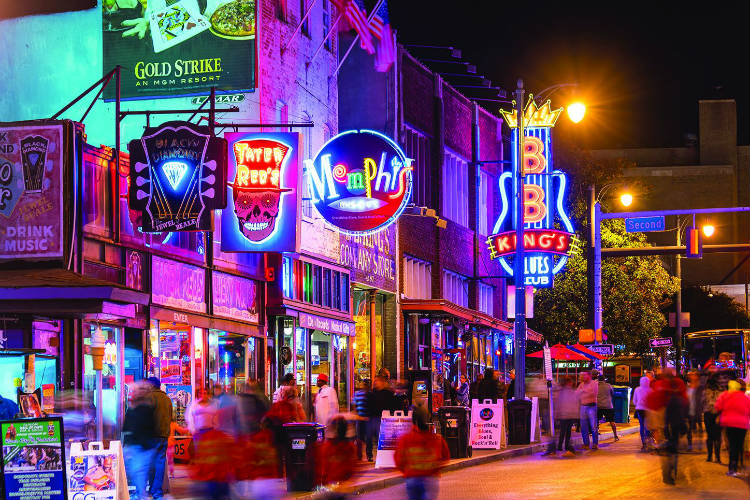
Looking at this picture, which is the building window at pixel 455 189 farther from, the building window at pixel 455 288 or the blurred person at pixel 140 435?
the blurred person at pixel 140 435

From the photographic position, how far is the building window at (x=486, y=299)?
4766 cm

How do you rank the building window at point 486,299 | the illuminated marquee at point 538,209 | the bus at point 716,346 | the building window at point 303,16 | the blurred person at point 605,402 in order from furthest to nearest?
the bus at point 716,346 < the building window at point 486,299 < the illuminated marquee at point 538,209 < the blurred person at point 605,402 < the building window at point 303,16

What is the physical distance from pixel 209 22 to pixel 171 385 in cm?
871

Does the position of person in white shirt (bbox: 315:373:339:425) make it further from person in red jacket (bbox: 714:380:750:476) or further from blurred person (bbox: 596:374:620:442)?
blurred person (bbox: 596:374:620:442)

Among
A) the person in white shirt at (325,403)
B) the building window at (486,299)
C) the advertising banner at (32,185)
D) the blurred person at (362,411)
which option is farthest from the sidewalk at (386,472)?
the building window at (486,299)

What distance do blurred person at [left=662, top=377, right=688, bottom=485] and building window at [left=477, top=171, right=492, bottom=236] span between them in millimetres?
26659

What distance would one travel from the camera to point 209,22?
1096 inches

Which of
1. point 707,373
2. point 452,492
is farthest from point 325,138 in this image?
point 452,492

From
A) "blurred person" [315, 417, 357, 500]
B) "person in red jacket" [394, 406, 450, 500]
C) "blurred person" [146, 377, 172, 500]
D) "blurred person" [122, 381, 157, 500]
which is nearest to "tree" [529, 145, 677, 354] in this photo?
"blurred person" [146, 377, 172, 500]

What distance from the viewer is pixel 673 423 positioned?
1928cm

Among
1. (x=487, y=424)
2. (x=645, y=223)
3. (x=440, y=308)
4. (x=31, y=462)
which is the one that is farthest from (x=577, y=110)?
(x=31, y=462)

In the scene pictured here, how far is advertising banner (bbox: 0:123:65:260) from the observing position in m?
20.0

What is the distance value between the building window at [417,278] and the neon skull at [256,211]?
44.4ft

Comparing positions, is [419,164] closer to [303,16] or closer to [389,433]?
[303,16]
